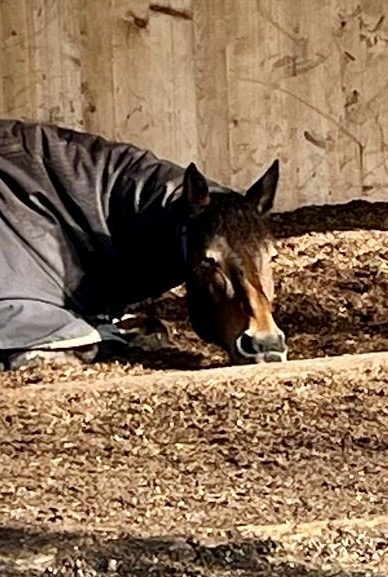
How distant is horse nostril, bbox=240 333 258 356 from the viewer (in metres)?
5.05

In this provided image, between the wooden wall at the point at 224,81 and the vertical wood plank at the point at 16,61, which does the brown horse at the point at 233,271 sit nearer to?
the wooden wall at the point at 224,81

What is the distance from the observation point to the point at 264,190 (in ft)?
17.9

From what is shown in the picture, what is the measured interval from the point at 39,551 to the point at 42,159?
109 inches

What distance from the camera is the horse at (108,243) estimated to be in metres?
5.27

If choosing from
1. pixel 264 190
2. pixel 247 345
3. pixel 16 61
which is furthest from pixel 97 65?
pixel 247 345

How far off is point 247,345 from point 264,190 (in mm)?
677

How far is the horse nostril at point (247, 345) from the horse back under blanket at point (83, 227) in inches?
22.5

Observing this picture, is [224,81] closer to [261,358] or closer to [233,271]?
[233,271]

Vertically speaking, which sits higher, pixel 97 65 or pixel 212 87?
pixel 97 65

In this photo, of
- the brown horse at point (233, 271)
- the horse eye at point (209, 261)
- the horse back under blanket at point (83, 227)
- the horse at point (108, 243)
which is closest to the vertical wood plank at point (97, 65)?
the horse at point (108, 243)

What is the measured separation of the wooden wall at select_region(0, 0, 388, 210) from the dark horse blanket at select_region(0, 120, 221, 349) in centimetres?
193

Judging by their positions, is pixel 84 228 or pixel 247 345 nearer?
pixel 247 345

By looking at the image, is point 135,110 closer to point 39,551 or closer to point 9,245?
point 9,245

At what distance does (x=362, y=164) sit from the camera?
793cm
